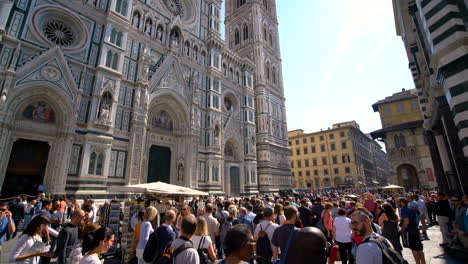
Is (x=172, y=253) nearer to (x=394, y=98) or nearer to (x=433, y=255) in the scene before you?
(x=433, y=255)

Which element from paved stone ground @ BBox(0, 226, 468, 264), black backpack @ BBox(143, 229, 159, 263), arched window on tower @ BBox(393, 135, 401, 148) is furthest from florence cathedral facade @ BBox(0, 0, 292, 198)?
arched window on tower @ BBox(393, 135, 401, 148)

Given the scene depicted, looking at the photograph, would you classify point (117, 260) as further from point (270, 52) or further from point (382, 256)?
point (270, 52)

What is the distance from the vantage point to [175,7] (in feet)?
79.6

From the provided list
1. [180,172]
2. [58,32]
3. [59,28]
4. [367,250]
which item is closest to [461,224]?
[367,250]

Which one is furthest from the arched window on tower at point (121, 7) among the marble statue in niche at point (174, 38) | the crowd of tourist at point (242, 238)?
the crowd of tourist at point (242, 238)

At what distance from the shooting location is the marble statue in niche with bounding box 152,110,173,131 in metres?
20.1

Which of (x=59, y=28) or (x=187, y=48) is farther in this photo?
(x=187, y=48)

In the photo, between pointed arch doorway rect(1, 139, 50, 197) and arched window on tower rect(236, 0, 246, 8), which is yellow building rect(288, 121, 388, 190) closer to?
arched window on tower rect(236, 0, 246, 8)

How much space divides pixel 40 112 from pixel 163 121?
8650mm

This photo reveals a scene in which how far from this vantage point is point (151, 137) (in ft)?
63.6

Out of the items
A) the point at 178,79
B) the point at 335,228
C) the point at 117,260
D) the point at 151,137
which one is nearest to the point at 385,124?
the point at 178,79

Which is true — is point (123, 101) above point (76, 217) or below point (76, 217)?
above

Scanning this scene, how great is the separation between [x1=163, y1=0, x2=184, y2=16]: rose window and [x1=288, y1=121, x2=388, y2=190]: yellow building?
41265mm

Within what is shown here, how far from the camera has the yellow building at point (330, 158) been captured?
48.7 meters
